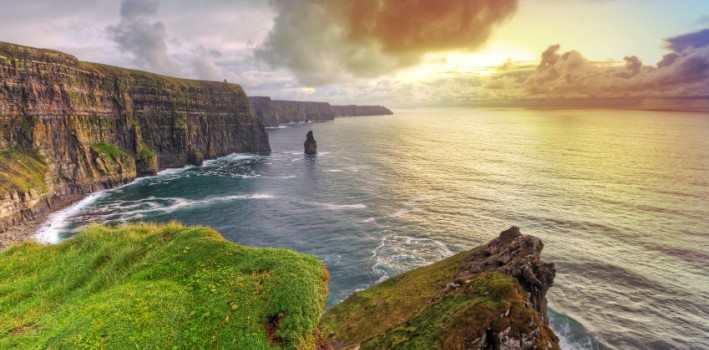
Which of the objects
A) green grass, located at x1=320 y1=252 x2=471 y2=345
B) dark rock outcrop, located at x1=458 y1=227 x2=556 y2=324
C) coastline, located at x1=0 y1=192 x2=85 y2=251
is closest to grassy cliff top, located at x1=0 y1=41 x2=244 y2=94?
coastline, located at x1=0 y1=192 x2=85 y2=251

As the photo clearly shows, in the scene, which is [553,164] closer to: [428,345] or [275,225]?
[275,225]

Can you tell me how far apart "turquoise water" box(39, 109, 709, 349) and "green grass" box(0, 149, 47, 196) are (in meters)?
8.46

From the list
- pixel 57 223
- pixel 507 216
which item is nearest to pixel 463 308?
pixel 507 216

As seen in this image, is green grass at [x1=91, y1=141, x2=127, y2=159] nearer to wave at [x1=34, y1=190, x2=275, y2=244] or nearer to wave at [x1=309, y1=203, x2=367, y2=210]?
wave at [x1=34, y1=190, x2=275, y2=244]

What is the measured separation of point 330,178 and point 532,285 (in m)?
80.2

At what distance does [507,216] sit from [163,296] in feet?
185

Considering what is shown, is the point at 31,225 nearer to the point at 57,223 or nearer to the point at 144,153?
the point at 57,223

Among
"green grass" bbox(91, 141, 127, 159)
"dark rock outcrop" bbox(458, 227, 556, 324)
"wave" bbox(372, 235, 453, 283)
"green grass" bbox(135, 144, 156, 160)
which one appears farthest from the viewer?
"green grass" bbox(135, 144, 156, 160)

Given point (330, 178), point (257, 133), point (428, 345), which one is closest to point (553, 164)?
point (330, 178)

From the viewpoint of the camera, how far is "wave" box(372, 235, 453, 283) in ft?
140

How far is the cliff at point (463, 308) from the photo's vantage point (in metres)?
13.0

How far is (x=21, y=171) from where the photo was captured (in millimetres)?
64812

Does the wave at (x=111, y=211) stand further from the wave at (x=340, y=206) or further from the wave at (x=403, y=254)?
the wave at (x=403, y=254)

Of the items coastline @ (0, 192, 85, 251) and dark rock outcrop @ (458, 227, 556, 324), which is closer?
dark rock outcrop @ (458, 227, 556, 324)
